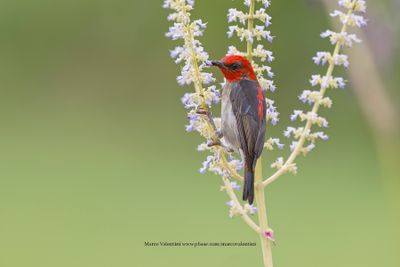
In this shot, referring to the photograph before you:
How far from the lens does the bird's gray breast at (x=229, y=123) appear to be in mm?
3242

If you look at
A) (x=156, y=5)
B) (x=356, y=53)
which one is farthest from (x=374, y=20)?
(x=156, y=5)

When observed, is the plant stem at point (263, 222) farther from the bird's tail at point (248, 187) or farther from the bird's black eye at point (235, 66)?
the bird's black eye at point (235, 66)

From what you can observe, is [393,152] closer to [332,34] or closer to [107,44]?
[332,34]

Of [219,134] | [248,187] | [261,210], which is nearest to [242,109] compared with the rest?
[219,134]

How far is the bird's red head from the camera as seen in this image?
3211 mm

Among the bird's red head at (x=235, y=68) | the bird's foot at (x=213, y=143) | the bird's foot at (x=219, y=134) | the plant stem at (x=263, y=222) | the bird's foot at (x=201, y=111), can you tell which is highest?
the bird's red head at (x=235, y=68)

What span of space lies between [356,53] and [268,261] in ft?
7.51

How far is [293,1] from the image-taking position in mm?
12172

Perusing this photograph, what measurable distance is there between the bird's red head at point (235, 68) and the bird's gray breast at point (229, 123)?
65 mm

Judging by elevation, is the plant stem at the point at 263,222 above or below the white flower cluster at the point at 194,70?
below

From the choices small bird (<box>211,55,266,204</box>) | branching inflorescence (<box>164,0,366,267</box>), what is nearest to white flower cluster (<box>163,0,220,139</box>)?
branching inflorescence (<box>164,0,366,267</box>)

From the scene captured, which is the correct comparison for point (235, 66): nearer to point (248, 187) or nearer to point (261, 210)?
point (248, 187)

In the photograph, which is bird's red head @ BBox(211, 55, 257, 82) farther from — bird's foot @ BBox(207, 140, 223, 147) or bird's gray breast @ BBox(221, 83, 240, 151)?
bird's foot @ BBox(207, 140, 223, 147)

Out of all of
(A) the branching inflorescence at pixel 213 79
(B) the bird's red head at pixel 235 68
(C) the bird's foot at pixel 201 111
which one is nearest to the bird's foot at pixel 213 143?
(A) the branching inflorescence at pixel 213 79
